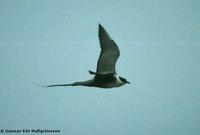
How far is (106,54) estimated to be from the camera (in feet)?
21.7

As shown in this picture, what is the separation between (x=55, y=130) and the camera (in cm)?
847

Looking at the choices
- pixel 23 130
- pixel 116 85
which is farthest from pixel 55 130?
pixel 116 85

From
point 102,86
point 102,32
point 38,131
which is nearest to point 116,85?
point 102,86

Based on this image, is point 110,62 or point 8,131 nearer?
point 110,62

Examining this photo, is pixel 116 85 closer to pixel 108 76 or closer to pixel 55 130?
pixel 108 76

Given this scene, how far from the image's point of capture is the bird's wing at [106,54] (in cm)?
656

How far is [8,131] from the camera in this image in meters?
7.89

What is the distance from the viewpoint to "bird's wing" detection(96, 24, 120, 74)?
258 inches

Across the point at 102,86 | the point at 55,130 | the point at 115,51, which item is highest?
the point at 115,51

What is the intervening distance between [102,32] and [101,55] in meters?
0.31

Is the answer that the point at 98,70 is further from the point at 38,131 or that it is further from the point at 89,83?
the point at 38,131

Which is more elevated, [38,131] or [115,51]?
[115,51]

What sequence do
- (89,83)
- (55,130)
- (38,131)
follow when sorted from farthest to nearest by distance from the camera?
(55,130), (38,131), (89,83)

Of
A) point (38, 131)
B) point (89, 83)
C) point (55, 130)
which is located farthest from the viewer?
point (55, 130)
